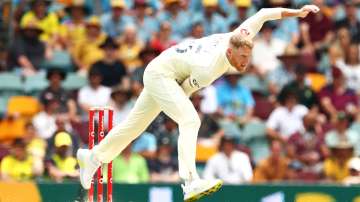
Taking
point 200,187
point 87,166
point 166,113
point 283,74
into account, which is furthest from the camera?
point 283,74

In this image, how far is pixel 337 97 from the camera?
1641 cm

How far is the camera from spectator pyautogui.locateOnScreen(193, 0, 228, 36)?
17.0m

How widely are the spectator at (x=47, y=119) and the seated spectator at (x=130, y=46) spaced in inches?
59.4

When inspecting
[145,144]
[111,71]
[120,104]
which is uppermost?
[111,71]

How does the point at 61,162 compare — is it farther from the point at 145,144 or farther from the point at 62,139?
the point at 145,144

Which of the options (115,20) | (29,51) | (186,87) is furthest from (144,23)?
(186,87)

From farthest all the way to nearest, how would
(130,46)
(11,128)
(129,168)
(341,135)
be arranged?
(130,46) → (11,128) → (341,135) → (129,168)

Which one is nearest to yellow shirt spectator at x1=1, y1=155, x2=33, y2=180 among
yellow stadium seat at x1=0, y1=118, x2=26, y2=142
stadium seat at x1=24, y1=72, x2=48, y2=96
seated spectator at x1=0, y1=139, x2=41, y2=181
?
seated spectator at x1=0, y1=139, x2=41, y2=181

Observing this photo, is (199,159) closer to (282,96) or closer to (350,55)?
(282,96)

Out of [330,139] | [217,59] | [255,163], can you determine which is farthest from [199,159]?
[217,59]

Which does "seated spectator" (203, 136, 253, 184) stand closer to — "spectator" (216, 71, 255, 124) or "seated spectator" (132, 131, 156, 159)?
"seated spectator" (132, 131, 156, 159)

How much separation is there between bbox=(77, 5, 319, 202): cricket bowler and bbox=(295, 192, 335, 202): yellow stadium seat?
8.44 ft

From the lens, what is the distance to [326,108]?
16250 mm

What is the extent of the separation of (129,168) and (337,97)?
352 cm
